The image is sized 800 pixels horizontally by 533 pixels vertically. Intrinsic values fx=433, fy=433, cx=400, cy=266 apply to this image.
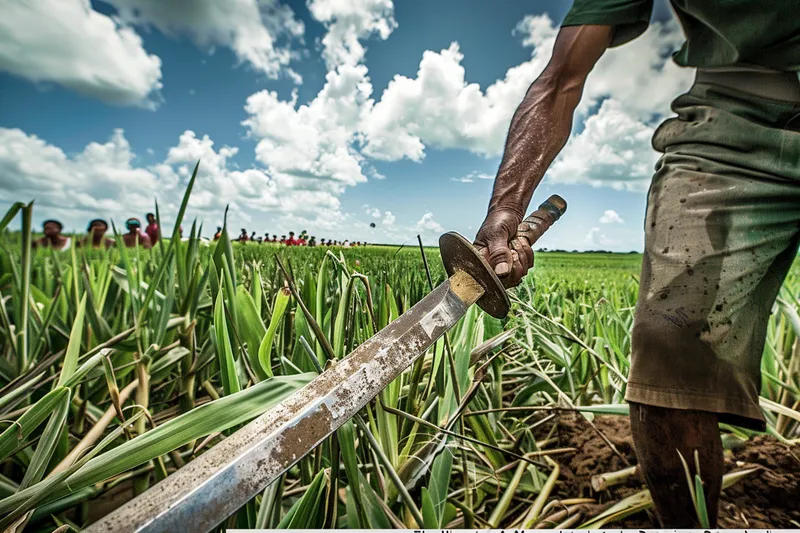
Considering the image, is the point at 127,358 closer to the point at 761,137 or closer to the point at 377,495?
the point at 377,495

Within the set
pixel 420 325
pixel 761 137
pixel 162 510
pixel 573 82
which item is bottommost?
pixel 162 510

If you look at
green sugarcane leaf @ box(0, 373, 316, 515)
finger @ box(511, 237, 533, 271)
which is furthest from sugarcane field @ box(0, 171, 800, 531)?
finger @ box(511, 237, 533, 271)

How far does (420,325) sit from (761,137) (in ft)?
2.71

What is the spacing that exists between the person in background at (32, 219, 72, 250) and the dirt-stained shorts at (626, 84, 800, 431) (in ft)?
5.13

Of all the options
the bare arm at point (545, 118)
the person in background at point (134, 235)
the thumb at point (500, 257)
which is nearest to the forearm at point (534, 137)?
the bare arm at point (545, 118)

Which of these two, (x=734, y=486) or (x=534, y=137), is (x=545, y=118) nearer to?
(x=534, y=137)

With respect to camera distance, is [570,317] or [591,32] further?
[570,317]

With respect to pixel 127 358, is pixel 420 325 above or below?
above

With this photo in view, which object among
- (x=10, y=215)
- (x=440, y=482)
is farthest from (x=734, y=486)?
(x=10, y=215)

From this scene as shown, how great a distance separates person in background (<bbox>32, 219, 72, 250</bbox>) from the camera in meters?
1.27

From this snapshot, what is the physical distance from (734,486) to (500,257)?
80cm

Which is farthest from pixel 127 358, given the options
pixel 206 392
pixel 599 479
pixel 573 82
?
pixel 573 82

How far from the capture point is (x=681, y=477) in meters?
0.83

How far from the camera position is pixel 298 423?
0.55 metres
